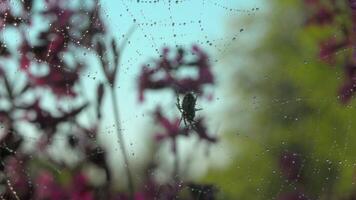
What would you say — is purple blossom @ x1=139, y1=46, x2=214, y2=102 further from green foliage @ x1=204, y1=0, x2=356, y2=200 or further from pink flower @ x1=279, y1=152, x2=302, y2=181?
pink flower @ x1=279, y1=152, x2=302, y2=181

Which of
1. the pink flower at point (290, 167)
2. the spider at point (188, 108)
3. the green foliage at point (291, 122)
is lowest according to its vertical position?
the spider at point (188, 108)

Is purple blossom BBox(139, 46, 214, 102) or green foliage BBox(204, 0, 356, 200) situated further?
green foliage BBox(204, 0, 356, 200)

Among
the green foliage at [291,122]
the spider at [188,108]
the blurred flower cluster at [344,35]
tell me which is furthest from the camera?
the green foliage at [291,122]

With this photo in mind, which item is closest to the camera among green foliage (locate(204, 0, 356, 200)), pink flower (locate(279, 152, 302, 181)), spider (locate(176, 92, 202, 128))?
spider (locate(176, 92, 202, 128))

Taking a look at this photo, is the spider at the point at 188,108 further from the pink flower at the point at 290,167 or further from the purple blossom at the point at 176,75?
the pink flower at the point at 290,167

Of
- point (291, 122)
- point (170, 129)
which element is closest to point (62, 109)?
point (170, 129)

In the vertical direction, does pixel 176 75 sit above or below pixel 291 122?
below

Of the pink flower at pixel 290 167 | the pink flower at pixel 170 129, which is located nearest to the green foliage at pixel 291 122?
the pink flower at pixel 290 167

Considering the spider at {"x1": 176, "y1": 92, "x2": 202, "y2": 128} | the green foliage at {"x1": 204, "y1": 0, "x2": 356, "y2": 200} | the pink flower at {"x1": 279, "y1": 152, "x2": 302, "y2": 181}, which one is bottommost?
the spider at {"x1": 176, "y1": 92, "x2": 202, "y2": 128}

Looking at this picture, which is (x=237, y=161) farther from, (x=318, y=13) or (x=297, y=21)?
(x=297, y=21)

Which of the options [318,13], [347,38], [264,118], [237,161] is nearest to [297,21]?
[264,118]

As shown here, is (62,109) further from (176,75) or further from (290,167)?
(290,167)

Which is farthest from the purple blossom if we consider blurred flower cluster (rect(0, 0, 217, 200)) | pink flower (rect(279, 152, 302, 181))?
pink flower (rect(279, 152, 302, 181))
